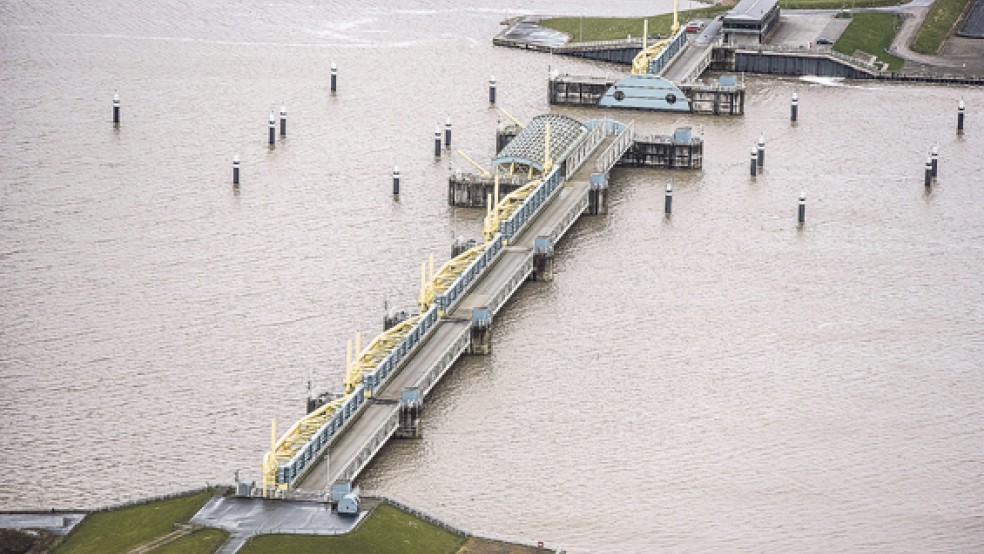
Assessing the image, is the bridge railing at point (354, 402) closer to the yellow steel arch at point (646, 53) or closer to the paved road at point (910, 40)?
the yellow steel arch at point (646, 53)

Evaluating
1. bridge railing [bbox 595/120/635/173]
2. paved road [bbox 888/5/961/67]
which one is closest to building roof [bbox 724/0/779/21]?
paved road [bbox 888/5/961/67]

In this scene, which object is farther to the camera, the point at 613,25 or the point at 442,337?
the point at 613,25

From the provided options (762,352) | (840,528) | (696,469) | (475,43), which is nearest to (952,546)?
(840,528)

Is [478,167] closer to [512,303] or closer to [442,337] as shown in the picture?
[512,303]

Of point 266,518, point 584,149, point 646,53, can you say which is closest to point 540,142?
point 584,149

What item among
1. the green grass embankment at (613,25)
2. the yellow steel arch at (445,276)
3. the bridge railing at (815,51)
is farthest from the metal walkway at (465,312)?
the green grass embankment at (613,25)

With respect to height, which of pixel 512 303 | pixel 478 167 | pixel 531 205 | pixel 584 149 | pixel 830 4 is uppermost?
pixel 830 4

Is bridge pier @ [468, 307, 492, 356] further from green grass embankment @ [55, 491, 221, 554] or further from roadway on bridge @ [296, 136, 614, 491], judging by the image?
green grass embankment @ [55, 491, 221, 554]
